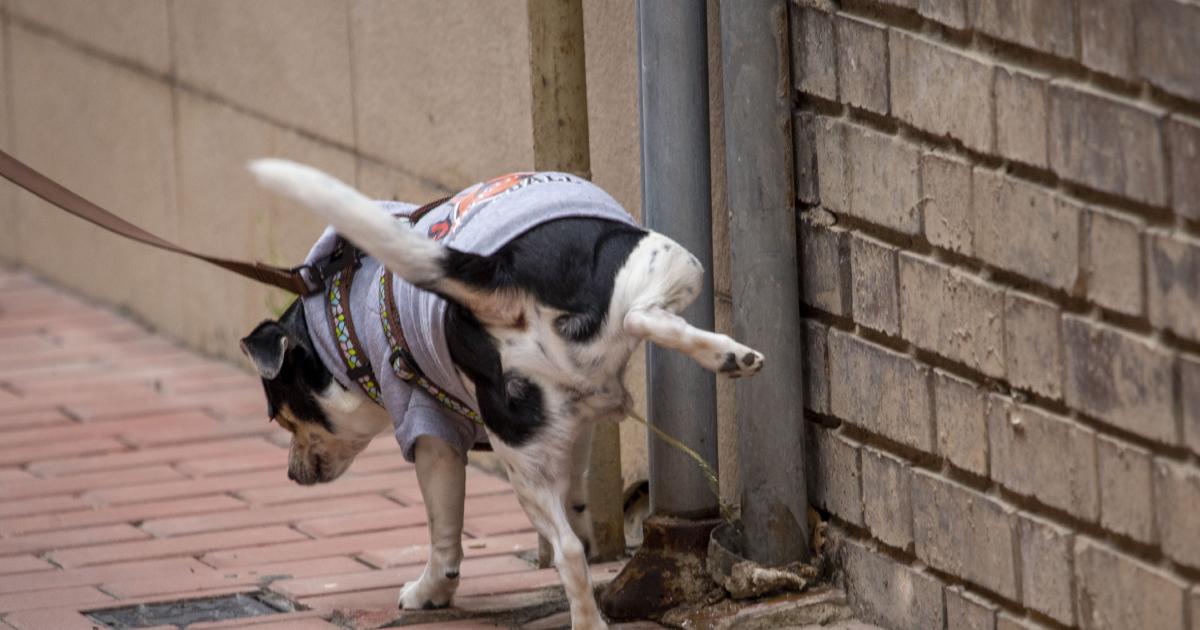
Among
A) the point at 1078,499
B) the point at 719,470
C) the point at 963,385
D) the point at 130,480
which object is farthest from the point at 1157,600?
the point at 130,480

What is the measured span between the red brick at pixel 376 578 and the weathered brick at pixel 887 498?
1051 millimetres

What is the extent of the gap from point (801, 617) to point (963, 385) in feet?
2.32

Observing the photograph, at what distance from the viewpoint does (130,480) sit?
19.1 feet

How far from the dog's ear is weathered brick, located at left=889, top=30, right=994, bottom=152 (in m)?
1.43

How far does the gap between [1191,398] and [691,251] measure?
141 cm

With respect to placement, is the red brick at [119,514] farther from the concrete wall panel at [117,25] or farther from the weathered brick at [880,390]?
the concrete wall panel at [117,25]

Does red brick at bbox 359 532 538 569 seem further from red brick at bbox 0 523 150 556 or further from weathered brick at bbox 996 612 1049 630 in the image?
weathered brick at bbox 996 612 1049 630

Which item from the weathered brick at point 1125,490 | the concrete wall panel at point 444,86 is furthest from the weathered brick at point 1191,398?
the concrete wall panel at point 444,86

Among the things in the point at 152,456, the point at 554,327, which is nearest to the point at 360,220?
the point at 554,327

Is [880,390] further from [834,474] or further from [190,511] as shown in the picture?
[190,511]

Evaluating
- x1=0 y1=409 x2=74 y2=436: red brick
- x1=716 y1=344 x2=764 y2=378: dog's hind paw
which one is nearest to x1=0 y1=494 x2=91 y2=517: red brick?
x1=0 y1=409 x2=74 y2=436: red brick

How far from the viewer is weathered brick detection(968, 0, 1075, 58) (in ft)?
10.8

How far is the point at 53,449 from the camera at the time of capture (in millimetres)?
6164

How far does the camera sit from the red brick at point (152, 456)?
5941 millimetres
